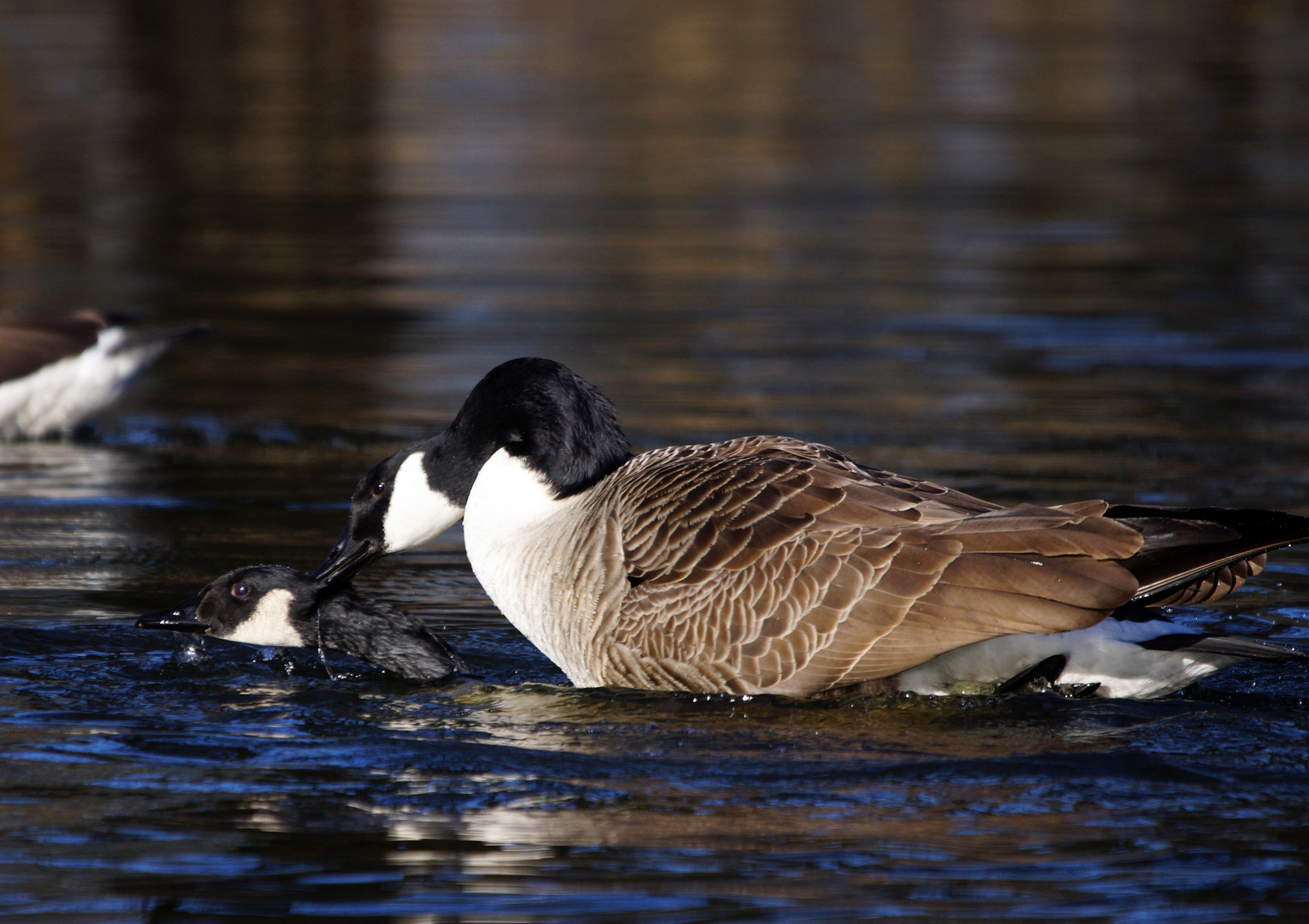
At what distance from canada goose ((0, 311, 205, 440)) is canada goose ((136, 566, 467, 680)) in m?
4.89

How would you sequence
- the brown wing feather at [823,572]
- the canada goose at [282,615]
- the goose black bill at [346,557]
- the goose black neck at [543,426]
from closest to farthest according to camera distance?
the brown wing feather at [823,572]
the goose black neck at [543,426]
the canada goose at [282,615]
the goose black bill at [346,557]

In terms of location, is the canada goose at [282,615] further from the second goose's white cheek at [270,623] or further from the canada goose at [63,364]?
the canada goose at [63,364]

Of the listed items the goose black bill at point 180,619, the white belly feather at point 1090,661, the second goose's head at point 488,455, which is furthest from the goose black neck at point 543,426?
the white belly feather at point 1090,661

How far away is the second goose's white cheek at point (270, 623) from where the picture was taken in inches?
299

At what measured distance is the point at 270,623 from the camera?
25.0 ft

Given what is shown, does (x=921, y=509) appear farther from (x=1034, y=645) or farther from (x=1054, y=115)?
(x=1054, y=115)

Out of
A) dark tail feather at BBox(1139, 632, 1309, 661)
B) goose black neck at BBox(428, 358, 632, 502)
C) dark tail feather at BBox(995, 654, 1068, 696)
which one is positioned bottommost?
dark tail feather at BBox(995, 654, 1068, 696)

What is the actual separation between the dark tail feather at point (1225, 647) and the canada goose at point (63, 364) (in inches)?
311

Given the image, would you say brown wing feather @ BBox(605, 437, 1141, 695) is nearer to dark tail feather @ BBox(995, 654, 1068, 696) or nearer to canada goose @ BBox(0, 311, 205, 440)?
dark tail feather @ BBox(995, 654, 1068, 696)

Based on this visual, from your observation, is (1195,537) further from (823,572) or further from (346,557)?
(346,557)

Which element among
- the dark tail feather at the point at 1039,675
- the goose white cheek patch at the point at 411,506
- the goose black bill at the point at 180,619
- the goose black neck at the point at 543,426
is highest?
the goose black neck at the point at 543,426

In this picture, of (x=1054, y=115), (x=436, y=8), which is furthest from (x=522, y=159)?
(x=436, y=8)

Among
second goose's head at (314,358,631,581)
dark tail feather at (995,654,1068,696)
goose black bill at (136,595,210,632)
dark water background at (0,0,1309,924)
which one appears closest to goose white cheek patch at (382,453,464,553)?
second goose's head at (314,358,631,581)

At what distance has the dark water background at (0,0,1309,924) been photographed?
5375 millimetres
